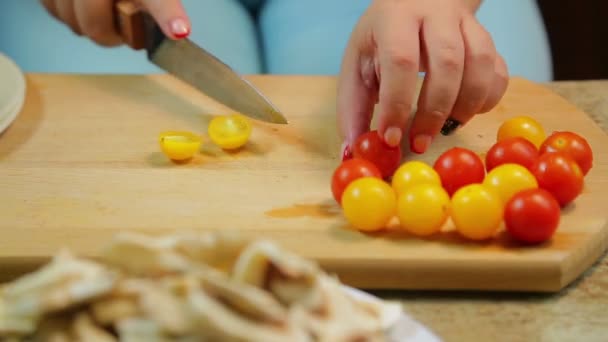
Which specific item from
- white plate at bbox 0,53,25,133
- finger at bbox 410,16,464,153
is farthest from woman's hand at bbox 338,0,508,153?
white plate at bbox 0,53,25,133

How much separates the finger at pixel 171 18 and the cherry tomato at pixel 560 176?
0.57 m

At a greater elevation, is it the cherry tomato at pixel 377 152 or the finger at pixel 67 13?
the finger at pixel 67 13

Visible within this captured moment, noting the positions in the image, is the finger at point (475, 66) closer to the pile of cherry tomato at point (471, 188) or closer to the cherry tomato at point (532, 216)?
the pile of cherry tomato at point (471, 188)

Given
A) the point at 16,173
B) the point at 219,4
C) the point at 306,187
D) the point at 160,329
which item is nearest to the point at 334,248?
the point at 306,187

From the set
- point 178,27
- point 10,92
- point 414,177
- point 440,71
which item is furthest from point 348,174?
point 10,92

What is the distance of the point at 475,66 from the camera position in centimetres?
108

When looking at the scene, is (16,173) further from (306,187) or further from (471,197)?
(471,197)

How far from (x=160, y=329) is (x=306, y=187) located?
1.72 feet

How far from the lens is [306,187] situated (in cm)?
108

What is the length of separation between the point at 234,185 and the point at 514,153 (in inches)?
14.7

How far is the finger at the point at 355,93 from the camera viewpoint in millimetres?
1140

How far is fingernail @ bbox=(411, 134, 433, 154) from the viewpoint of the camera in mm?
1110

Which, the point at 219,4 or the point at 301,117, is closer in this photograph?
the point at 301,117

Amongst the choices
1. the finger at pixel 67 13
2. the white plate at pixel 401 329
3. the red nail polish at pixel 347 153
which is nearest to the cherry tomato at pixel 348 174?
the red nail polish at pixel 347 153
